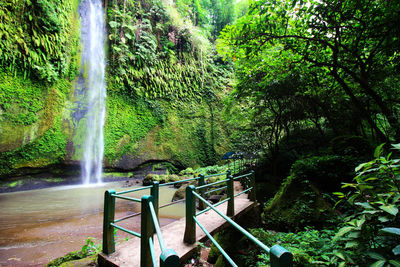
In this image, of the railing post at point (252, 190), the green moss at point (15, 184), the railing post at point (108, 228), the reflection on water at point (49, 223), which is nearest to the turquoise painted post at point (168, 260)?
the railing post at point (108, 228)

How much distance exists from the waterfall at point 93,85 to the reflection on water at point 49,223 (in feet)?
12.5

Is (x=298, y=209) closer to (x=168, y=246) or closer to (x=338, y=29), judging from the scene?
(x=168, y=246)

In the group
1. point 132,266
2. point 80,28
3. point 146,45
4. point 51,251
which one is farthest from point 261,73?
point 80,28

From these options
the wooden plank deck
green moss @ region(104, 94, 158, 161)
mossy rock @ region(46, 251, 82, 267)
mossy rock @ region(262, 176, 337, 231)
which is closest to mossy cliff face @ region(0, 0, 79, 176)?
green moss @ region(104, 94, 158, 161)

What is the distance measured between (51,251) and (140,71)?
12.6 metres

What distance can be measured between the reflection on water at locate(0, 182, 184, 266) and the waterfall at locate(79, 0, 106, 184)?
3.82m

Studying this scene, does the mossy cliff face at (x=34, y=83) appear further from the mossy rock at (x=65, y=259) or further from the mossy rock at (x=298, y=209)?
the mossy rock at (x=298, y=209)

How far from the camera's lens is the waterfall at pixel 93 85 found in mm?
11766

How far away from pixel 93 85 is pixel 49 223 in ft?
31.8

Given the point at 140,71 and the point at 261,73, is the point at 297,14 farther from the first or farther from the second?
the point at 140,71

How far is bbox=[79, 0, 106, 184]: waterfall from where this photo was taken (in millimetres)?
11766

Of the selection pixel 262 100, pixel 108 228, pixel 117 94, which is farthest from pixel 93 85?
pixel 108 228

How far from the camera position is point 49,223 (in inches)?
194

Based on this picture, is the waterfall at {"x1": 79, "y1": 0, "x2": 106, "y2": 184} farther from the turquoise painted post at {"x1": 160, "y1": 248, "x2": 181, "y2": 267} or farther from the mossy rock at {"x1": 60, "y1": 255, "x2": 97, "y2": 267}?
the turquoise painted post at {"x1": 160, "y1": 248, "x2": 181, "y2": 267}
